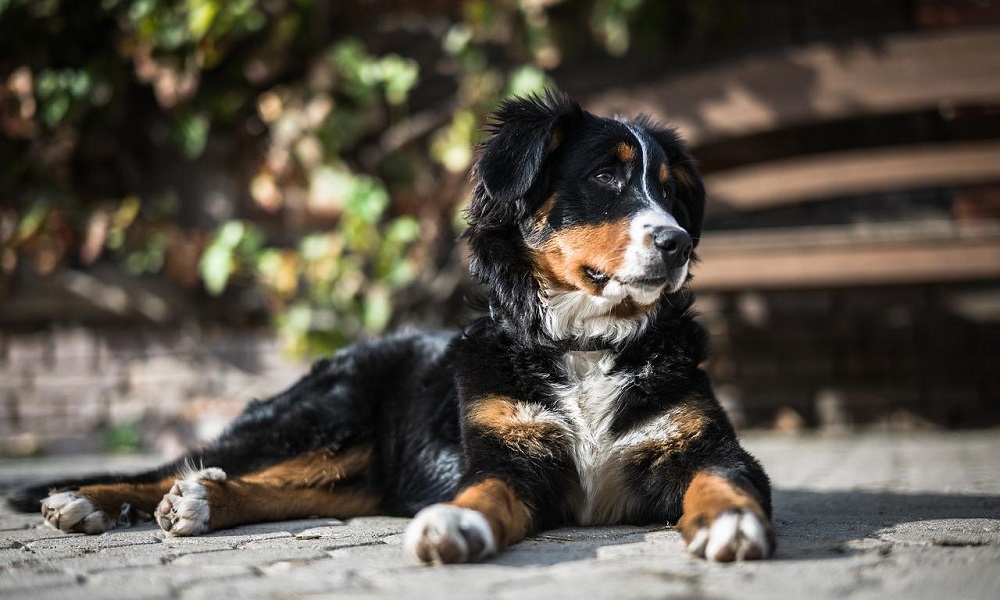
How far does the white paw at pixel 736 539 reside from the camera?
2.21 meters

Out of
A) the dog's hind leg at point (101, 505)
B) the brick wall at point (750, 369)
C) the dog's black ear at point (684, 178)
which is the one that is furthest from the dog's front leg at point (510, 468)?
the brick wall at point (750, 369)

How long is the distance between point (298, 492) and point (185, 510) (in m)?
0.51

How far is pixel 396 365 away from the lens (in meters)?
3.80

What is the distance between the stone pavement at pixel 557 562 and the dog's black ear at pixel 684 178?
121cm

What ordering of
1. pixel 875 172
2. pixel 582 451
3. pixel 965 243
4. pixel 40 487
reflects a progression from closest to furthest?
pixel 582 451 < pixel 40 487 < pixel 965 243 < pixel 875 172

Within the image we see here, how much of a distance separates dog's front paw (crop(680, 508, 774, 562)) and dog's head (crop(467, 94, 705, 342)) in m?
0.93

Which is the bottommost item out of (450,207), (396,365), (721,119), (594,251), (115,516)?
(115,516)

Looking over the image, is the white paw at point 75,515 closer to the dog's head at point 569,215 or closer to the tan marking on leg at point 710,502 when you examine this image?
the dog's head at point 569,215

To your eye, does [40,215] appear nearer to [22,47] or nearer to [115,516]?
[22,47]

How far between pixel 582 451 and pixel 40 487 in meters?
2.28

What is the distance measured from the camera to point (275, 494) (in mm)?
3273

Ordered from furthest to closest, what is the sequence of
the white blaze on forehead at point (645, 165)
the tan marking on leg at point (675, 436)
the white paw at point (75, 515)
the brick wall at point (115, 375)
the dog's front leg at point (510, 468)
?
the brick wall at point (115, 375) < the white blaze on forehead at point (645, 165) < the white paw at point (75, 515) < the tan marking on leg at point (675, 436) < the dog's front leg at point (510, 468)

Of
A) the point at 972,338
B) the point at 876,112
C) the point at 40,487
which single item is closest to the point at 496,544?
the point at 40,487

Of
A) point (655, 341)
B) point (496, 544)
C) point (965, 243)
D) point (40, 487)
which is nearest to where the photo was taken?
point (496, 544)
